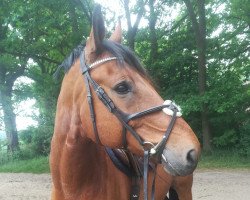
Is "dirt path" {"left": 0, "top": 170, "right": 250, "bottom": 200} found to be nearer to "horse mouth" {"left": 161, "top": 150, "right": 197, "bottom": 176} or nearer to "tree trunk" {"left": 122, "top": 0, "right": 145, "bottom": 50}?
"horse mouth" {"left": 161, "top": 150, "right": 197, "bottom": 176}

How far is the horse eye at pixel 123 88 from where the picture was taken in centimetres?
224

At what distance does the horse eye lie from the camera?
224 cm

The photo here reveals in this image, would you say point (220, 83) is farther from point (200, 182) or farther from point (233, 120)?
point (200, 182)

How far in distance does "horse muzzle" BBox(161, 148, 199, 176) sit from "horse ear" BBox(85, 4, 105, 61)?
2.89 feet

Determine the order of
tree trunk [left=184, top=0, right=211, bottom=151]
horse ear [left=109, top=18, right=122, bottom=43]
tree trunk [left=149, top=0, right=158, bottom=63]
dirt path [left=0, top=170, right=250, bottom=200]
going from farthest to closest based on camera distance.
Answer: tree trunk [left=149, top=0, right=158, bottom=63]
tree trunk [left=184, top=0, right=211, bottom=151]
dirt path [left=0, top=170, right=250, bottom=200]
horse ear [left=109, top=18, right=122, bottom=43]

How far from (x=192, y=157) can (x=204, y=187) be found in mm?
7690

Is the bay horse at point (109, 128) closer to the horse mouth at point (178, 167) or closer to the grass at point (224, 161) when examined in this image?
the horse mouth at point (178, 167)

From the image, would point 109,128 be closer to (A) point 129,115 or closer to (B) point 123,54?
(A) point 129,115

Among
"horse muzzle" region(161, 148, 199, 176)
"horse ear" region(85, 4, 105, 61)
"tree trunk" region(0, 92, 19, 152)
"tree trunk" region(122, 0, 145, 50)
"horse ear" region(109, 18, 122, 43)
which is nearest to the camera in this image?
"horse muzzle" region(161, 148, 199, 176)

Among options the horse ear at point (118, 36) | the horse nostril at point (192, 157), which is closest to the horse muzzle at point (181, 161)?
the horse nostril at point (192, 157)

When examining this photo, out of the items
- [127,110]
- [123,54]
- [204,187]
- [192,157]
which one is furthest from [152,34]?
[192,157]

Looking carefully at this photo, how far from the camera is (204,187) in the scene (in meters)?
9.19

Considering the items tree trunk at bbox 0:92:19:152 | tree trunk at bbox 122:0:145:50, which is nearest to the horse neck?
tree trunk at bbox 122:0:145:50

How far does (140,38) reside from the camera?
17.4 metres
